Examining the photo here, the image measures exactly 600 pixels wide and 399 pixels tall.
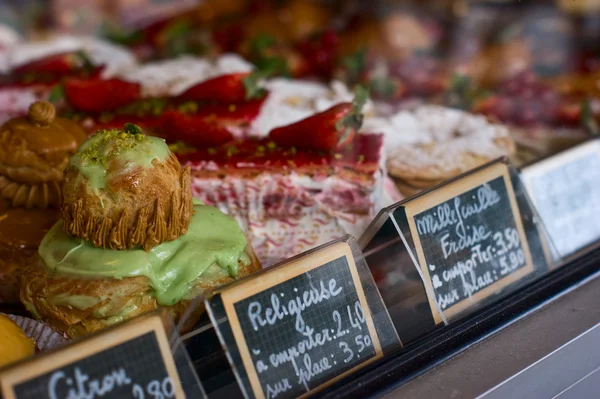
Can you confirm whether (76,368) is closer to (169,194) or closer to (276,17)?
(169,194)

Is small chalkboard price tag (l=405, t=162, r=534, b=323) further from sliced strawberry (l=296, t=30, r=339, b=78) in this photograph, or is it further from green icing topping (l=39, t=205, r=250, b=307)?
sliced strawberry (l=296, t=30, r=339, b=78)

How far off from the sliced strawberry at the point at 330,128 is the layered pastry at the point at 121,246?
601 mm

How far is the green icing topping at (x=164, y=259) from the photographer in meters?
1.44

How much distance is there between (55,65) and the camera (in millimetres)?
3000

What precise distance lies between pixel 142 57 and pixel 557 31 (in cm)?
247

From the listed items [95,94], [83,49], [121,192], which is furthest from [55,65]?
[121,192]

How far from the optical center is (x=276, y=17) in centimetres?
419

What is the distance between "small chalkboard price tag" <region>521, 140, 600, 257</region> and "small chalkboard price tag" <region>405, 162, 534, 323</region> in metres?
0.21

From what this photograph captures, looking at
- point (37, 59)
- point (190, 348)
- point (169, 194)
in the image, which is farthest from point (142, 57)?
point (190, 348)

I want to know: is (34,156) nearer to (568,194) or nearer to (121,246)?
(121,246)

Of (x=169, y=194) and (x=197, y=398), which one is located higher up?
(x=169, y=194)

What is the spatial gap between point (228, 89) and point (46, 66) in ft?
3.60

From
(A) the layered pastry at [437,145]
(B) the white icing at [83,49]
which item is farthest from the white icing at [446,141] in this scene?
(B) the white icing at [83,49]

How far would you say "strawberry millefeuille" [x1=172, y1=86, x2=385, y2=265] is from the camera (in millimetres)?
1995
